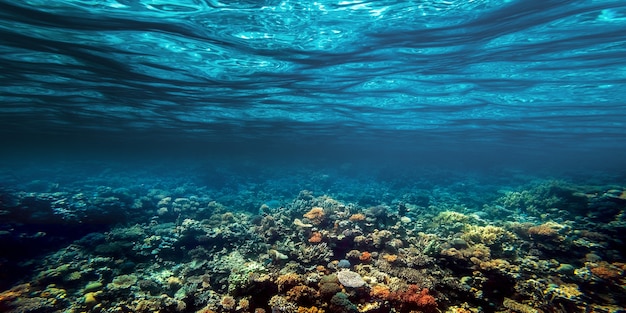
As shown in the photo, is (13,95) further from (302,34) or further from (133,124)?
(302,34)

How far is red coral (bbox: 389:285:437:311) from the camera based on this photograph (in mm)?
5777

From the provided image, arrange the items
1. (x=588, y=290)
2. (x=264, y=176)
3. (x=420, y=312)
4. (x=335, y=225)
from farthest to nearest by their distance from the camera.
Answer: (x=264, y=176)
(x=335, y=225)
(x=588, y=290)
(x=420, y=312)

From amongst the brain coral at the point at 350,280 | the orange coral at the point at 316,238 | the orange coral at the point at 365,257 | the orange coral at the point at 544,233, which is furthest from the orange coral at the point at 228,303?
the orange coral at the point at 544,233

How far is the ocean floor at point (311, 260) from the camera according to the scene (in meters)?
6.54

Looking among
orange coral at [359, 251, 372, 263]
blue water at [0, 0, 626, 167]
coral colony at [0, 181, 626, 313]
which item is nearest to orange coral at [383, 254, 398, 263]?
coral colony at [0, 181, 626, 313]

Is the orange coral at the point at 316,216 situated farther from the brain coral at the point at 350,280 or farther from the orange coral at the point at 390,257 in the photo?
the brain coral at the point at 350,280

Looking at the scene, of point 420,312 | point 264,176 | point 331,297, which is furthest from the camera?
point 264,176

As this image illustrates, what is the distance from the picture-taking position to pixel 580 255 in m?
9.05

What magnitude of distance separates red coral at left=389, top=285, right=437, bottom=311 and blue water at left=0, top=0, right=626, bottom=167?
7.75 metres

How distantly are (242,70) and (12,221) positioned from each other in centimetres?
1178

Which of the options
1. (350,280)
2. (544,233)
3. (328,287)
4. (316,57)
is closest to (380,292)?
(350,280)

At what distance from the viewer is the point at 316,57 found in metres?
12.1

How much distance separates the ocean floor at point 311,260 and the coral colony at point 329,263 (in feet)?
0.13

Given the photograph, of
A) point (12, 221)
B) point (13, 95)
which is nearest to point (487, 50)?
point (12, 221)
